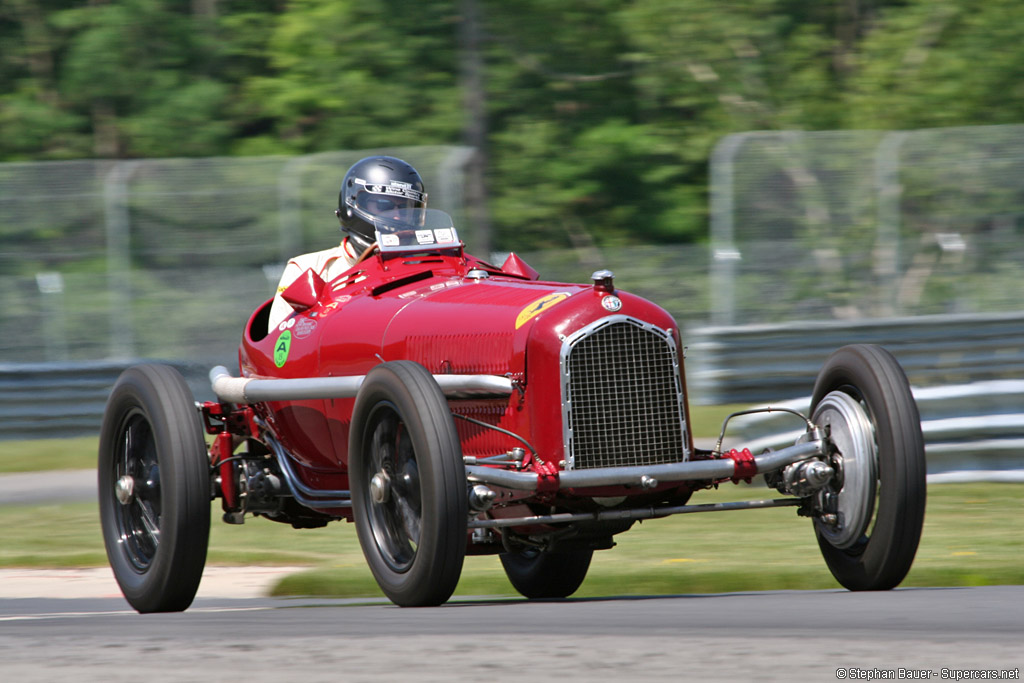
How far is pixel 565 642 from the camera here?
451 cm

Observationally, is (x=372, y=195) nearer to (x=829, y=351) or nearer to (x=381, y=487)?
(x=381, y=487)

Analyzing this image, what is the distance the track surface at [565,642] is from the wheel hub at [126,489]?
3.67ft

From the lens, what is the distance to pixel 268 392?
A: 7.03 m

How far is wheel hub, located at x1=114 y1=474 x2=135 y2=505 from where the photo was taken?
7.01 m

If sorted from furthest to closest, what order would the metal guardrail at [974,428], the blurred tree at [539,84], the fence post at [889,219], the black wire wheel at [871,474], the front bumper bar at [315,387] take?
1. the blurred tree at [539,84]
2. the fence post at [889,219]
3. the metal guardrail at [974,428]
4. the front bumper bar at [315,387]
5. the black wire wheel at [871,474]

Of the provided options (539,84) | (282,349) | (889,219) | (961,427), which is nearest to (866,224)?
(889,219)

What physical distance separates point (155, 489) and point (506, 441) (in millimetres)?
1787

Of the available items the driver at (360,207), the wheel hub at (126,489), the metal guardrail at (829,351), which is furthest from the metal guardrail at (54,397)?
the wheel hub at (126,489)

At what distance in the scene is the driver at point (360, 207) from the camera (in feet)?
24.8

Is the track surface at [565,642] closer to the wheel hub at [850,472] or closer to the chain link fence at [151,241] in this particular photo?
the wheel hub at [850,472]

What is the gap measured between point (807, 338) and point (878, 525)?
9.06 meters

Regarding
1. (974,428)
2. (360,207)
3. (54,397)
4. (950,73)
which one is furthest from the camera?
(950,73)

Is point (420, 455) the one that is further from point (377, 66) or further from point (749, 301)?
point (377, 66)

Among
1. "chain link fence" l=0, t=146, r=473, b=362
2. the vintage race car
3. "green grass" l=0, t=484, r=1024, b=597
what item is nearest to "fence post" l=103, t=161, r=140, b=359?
"chain link fence" l=0, t=146, r=473, b=362
